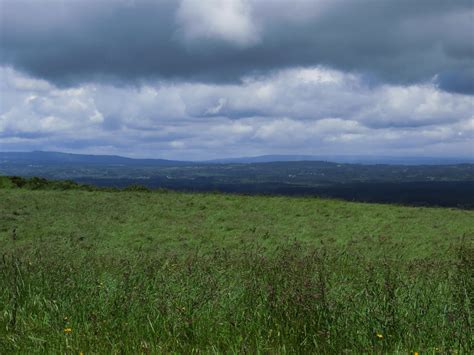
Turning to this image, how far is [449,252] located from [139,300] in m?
12.2

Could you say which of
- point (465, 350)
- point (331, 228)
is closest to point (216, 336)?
point (465, 350)

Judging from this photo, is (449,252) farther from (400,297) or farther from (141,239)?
(141,239)

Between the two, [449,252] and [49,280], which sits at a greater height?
[49,280]

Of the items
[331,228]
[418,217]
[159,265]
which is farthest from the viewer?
[418,217]

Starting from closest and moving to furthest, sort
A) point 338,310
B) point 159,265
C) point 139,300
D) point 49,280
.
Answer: point 338,310, point 139,300, point 49,280, point 159,265

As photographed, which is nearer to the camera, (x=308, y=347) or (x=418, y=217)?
(x=308, y=347)

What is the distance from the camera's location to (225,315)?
6.54 meters

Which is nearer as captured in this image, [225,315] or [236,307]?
[225,315]

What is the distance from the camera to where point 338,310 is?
616 centimetres

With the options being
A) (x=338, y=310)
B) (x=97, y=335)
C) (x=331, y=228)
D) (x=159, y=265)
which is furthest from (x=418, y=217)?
(x=97, y=335)

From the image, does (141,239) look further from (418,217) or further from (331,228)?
(418,217)

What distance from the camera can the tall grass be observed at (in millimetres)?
5668

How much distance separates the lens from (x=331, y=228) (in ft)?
67.3

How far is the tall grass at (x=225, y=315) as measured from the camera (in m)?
5.67
